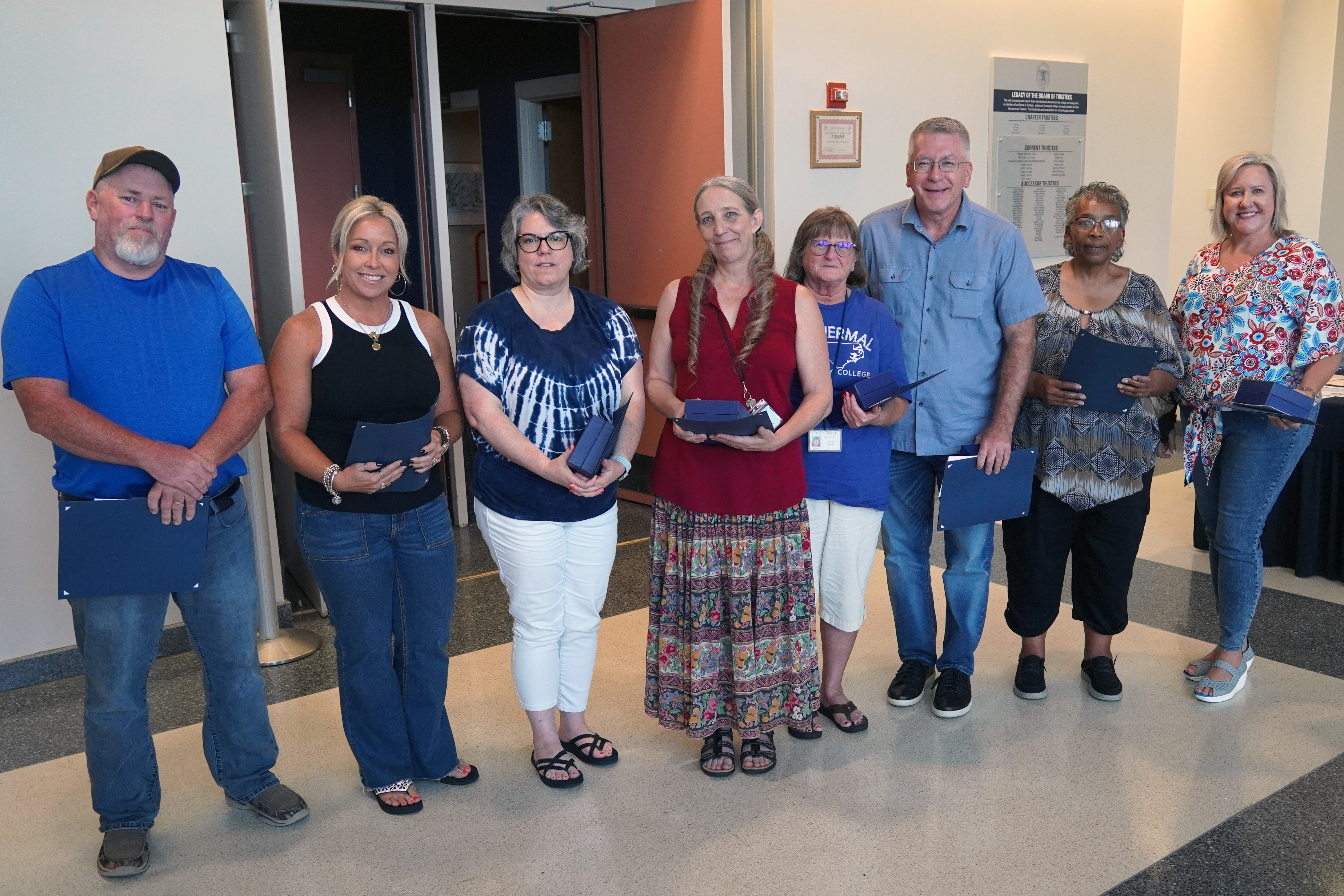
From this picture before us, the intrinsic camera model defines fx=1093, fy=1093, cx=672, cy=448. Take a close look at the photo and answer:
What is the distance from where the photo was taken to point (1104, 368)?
9.61ft

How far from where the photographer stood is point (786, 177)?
196 inches

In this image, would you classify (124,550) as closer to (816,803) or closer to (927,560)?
(816,803)

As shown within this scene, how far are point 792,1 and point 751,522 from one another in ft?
10.1

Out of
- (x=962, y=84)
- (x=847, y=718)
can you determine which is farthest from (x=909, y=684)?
(x=962, y=84)

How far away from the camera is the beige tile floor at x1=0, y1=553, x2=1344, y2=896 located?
2455 mm

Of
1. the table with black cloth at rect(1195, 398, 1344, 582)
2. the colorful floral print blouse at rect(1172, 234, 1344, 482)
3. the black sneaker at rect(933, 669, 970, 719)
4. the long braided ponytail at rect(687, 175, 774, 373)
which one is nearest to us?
the long braided ponytail at rect(687, 175, 774, 373)

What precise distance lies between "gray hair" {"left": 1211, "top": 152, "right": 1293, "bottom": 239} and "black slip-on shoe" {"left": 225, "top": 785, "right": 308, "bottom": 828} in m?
2.98

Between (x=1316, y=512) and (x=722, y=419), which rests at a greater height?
(x=722, y=419)

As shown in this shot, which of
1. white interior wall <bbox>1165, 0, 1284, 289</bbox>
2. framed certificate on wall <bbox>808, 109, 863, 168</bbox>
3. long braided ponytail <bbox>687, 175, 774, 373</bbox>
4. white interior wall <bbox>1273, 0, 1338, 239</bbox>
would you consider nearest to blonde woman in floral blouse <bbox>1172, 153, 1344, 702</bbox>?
long braided ponytail <bbox>687, 175, 774, 373</bbox>

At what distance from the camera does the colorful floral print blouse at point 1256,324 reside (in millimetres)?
3070

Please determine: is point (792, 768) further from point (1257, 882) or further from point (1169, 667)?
point (1169, 667)

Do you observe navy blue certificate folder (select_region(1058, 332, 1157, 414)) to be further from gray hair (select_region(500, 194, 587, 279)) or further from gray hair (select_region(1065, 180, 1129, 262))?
gray hair (select_region(500, 194, 587, 279))

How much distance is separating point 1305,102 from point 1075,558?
5985 mm

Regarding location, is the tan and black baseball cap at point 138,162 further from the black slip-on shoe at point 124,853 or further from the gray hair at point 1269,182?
the gray hair at point 1269,182
